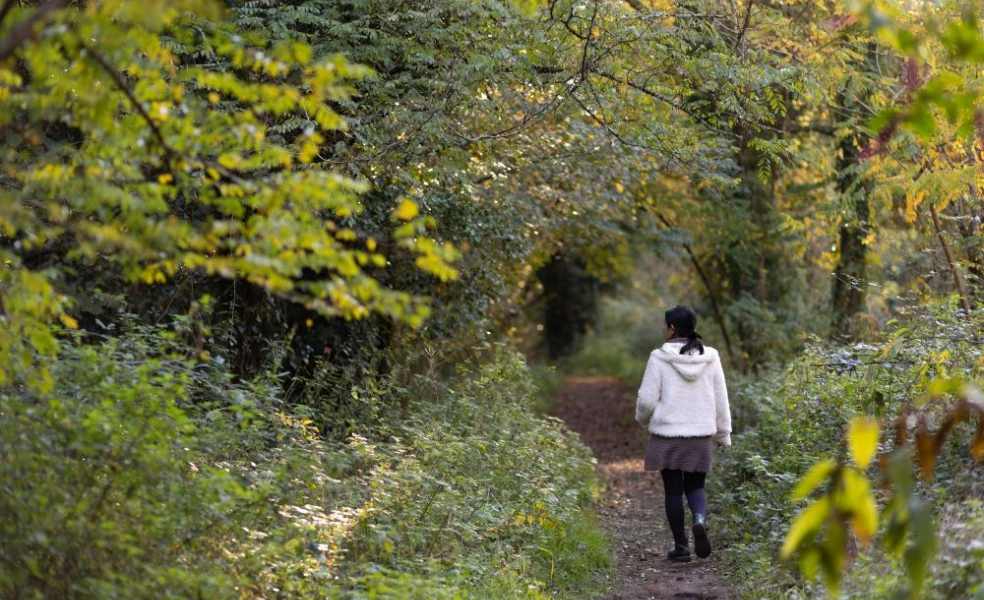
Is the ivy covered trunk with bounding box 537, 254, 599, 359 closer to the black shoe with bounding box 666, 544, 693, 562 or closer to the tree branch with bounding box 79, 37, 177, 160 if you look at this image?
the black shoe with bounding box 666, 544, 693, 562

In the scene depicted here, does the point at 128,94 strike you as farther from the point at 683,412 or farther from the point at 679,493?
the point at 679,493

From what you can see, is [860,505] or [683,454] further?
[683,454]

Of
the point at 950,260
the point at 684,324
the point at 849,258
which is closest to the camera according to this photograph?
the point at 684,324

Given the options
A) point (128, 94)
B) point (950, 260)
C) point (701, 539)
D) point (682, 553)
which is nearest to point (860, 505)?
point (128, 94)

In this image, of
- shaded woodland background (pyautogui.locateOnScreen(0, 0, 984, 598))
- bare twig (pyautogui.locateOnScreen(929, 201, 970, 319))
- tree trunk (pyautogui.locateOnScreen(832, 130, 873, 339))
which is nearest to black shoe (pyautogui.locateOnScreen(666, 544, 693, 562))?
shaded woodland background (pyautogui.locateOnScreen(0, 0, 984, 598))

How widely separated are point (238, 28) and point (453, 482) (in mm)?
4347

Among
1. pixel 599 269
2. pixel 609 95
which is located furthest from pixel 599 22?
pixel 599 269

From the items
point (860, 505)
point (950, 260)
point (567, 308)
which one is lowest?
point (567, 308)

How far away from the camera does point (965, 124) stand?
13.3 ft

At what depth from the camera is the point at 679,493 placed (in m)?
7.93

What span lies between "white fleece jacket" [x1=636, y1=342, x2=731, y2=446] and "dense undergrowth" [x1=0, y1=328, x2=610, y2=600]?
109 cm

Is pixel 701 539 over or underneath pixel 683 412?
underneath

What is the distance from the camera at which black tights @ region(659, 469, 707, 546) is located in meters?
7.86

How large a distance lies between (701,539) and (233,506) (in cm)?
390
